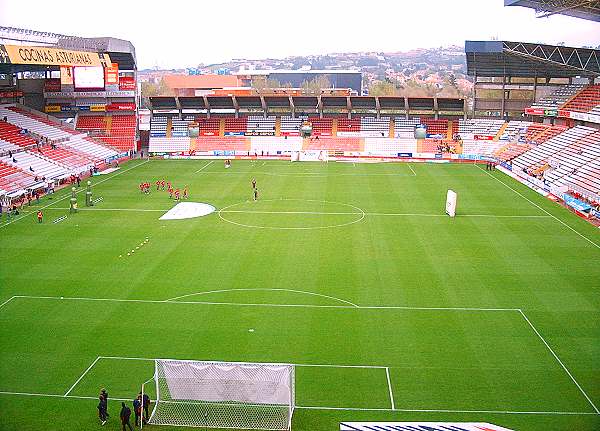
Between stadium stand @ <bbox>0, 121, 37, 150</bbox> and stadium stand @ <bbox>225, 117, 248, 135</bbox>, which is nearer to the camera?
stadium stand @ <bbox>0, 121, 37, 150</bbox>

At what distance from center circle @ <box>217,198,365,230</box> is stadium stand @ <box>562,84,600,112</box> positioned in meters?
28.7

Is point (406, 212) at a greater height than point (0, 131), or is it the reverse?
point (0, 131)

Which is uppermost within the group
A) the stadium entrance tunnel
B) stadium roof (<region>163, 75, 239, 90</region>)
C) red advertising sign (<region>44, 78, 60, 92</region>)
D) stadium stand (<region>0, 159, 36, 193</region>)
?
stadium roof (<region>163, 75, 239, 90</region>)

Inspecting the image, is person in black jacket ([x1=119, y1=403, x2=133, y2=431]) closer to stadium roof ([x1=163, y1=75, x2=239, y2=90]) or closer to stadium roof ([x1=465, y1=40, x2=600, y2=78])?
stadium roof ([x1=465, y1=40, x2=600, y2=78])

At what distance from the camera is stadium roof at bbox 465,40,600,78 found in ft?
182

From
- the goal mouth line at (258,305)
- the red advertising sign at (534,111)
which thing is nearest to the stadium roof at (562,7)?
the red advertising sign at (534,111)

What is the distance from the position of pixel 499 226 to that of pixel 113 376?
72.9 feet

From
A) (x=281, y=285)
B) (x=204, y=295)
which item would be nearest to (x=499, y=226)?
(x=281, y=285)

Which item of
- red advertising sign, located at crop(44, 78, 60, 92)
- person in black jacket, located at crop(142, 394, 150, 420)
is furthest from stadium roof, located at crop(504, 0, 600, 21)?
red advertising sign, located at crop(44, 78, 60, 92)

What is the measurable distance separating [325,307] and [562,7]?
30.9 meters

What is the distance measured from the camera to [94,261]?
25406 mm

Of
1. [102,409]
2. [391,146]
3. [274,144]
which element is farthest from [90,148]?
[102,409]

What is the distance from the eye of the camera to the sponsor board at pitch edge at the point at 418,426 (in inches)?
519

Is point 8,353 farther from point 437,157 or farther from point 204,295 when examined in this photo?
point 437,157
